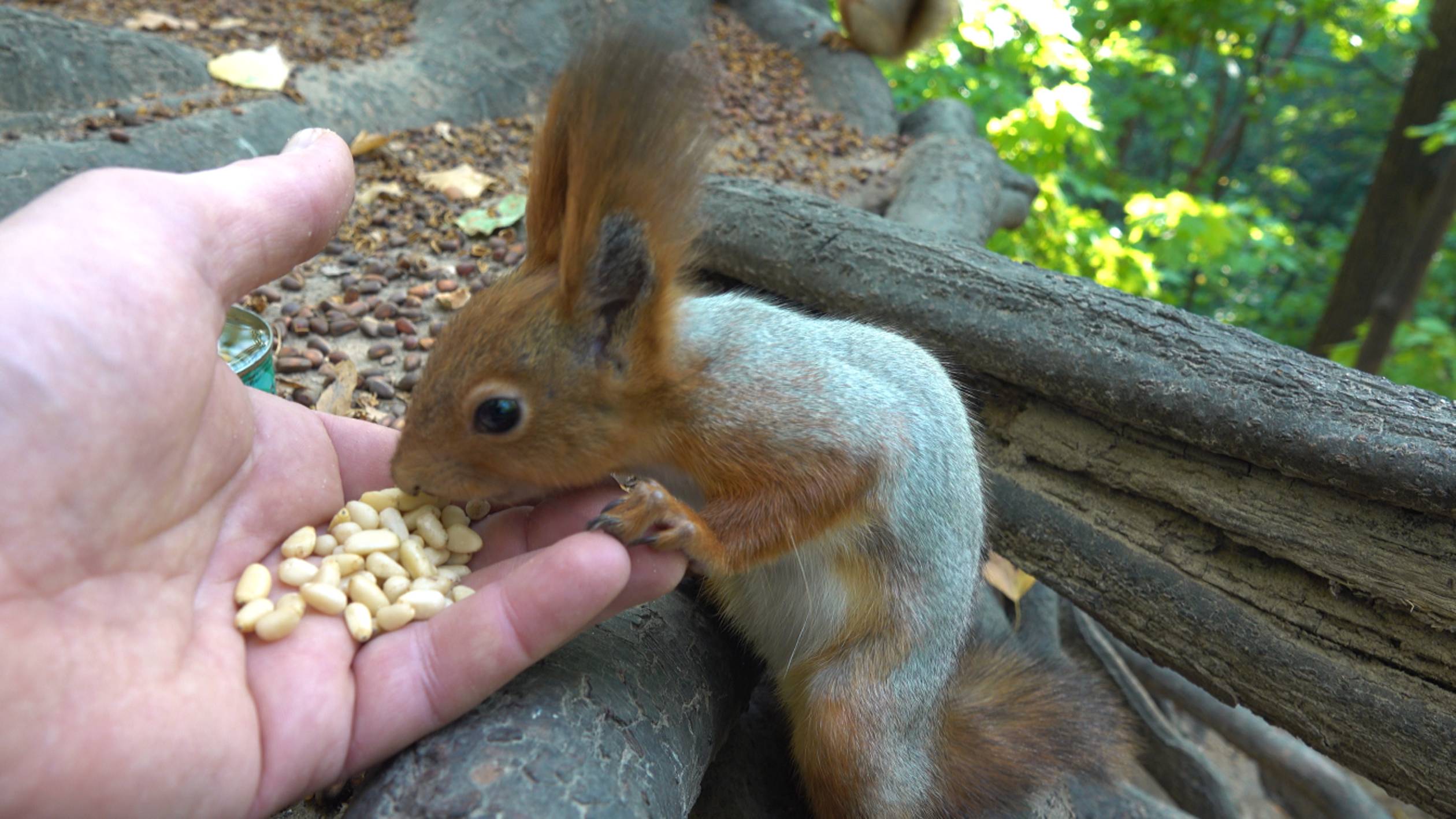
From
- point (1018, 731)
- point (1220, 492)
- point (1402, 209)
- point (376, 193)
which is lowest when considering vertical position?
point (1018, 731)

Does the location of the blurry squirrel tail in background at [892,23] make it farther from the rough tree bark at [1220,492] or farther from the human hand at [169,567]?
the human hand at [169,567]

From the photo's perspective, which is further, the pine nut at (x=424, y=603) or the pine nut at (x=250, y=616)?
the pine nut at (x=424, y=603)

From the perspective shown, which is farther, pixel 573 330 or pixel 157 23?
pixel 157 23

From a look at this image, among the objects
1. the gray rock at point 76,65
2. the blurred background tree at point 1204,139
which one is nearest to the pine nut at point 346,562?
the gray rock at point 76,65

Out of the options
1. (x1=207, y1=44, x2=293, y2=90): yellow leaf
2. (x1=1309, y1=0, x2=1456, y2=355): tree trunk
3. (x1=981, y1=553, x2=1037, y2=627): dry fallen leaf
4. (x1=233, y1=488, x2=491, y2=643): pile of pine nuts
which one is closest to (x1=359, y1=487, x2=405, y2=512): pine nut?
(x1=233, y1=488, x2=491, y2=643): pile of pine nuts

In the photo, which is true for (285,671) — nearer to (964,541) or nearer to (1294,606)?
(964,541)

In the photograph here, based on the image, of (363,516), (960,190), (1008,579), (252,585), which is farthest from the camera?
(960,190)

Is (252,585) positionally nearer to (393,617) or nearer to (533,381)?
(393,617)

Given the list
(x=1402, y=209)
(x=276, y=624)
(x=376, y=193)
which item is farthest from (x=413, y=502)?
(x=1402, y=209)
